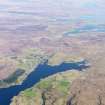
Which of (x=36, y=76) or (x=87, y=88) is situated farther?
(x=36, y=76)

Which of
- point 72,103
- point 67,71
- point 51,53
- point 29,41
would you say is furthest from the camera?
point 29,41

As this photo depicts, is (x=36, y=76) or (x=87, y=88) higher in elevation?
(x=87, y=88)

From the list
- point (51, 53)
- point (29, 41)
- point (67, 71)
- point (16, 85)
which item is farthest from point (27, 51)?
point (16, 85)

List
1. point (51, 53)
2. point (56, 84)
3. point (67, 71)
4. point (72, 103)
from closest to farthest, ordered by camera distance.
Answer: point (72, 103) < point (56, 84) < point (67, 71) < point (51, 53)

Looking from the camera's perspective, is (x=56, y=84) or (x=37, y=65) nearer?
(x=56, y=84)

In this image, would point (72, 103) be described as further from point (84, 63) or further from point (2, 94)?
point (84, 63)

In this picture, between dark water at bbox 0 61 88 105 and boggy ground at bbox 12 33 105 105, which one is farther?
dark water at bbox 0 61 88 105
